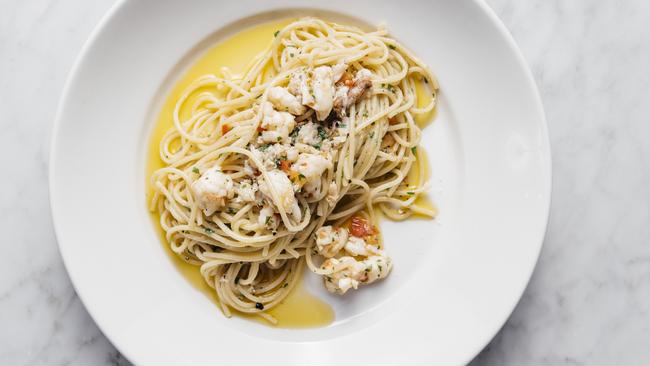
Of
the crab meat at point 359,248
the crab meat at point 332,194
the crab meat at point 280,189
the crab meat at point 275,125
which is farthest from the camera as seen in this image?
the crab meat at point 359,248

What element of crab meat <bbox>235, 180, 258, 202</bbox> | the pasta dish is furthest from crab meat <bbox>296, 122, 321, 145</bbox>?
crab meat <bbox>235, 180, 258, 202</bbox>

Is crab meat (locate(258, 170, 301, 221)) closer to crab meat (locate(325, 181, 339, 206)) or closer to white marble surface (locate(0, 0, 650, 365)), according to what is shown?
crab meat (locate(325, 181, 339, 206))

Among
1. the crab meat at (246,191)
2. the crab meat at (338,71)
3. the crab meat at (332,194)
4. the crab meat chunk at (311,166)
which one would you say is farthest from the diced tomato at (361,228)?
the crab meat at (338,71)

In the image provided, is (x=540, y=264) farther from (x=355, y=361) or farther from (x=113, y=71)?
(x=113, y=71)

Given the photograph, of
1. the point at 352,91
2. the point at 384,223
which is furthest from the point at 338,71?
the point at 384,223

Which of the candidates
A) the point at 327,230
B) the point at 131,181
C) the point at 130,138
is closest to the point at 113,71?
the point at 130,138

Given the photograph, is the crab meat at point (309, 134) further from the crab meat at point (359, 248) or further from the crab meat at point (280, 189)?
the crab meat at point (359, 248)
